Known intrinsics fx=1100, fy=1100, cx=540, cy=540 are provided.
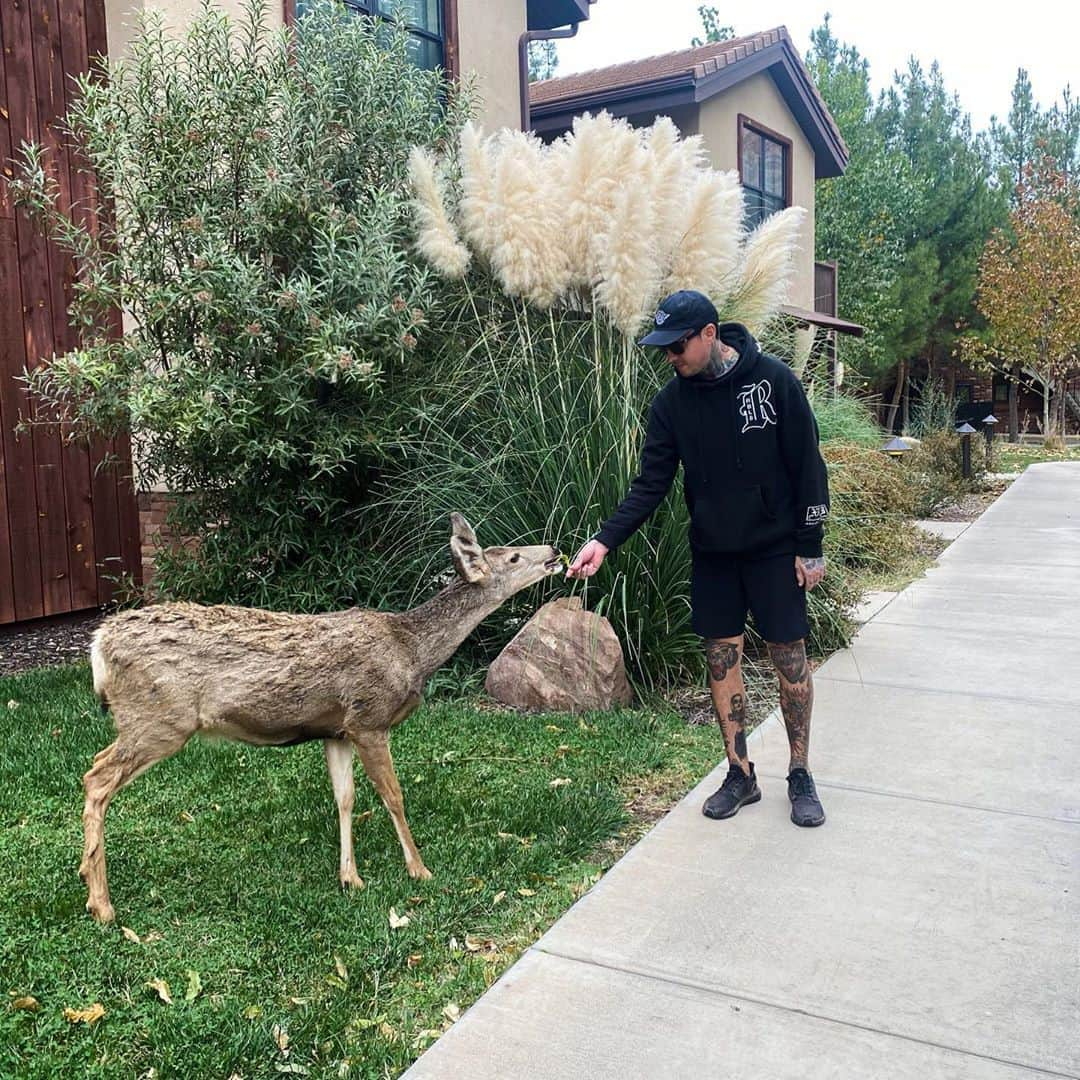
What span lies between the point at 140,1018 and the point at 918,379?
37875mm

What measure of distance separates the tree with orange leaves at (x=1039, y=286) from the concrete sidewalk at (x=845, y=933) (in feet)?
92.0

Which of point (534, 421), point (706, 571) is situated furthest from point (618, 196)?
point (706, 571)

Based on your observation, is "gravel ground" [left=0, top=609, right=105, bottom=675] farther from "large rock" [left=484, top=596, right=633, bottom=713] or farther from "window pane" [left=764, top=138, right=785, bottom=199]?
"window pane" [left=764, top=138, right=785, bottom=199]

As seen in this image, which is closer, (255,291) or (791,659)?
(791,659)

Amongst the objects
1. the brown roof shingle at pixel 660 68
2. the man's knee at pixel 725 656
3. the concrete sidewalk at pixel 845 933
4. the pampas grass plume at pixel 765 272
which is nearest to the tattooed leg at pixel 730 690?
the man's knee at pixel 725 656

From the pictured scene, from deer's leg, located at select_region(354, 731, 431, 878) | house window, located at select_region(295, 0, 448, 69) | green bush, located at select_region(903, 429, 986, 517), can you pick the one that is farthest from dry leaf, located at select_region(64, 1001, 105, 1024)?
green bush, located at select_region(903, 429, 986, 517)

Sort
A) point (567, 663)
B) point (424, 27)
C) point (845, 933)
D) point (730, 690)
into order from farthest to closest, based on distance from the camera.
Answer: point (424, 27) < point (567, 663) < point (730, 690) < point (845, 933)

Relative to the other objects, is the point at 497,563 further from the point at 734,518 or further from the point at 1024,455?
the point at 1024,455

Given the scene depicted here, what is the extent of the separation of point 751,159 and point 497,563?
16.2 metres

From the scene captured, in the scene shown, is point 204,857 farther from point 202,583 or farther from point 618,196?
point 618,196

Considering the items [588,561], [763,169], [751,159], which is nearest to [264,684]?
[588,561]

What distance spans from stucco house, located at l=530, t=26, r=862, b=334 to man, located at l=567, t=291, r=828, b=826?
1010cm

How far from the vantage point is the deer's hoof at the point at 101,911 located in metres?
3.55

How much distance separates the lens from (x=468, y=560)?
4.04 meters
